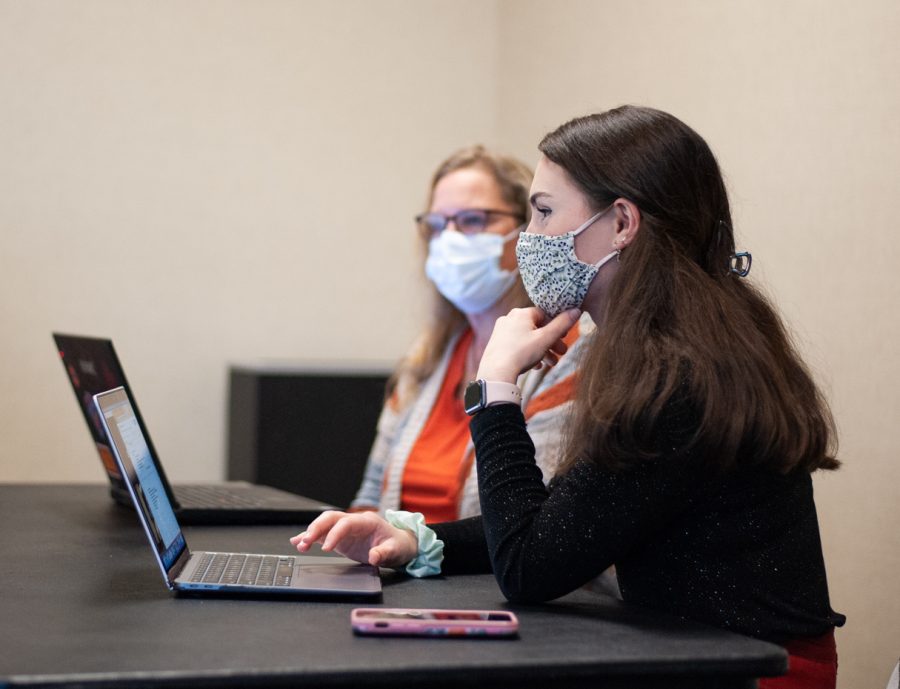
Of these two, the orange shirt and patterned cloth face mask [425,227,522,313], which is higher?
patterned cloth face mask [425,227,522,313]

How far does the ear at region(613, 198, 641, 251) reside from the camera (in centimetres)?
135

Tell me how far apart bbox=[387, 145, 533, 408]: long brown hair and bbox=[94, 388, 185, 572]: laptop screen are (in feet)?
3.56

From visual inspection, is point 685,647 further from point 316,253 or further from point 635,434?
point 316,253

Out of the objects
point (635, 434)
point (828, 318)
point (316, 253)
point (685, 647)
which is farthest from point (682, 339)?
point (316, 253)

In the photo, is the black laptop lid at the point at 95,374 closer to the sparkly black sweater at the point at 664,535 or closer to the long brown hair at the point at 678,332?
the sparkly black sweater at the point at 664,535

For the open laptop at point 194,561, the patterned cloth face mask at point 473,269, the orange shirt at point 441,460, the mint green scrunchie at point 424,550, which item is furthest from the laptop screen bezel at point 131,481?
the patterned cloth face mask at point 473,269

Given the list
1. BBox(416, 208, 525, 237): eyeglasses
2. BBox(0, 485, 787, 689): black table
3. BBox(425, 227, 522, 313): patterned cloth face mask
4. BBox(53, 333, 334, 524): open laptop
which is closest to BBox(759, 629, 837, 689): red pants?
BBox(0, 485, 787, 689): black table

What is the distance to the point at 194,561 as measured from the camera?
50.3 inches

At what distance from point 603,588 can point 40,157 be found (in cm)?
213

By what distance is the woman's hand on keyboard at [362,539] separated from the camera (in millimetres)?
1262

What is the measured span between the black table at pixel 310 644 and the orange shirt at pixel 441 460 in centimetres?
80

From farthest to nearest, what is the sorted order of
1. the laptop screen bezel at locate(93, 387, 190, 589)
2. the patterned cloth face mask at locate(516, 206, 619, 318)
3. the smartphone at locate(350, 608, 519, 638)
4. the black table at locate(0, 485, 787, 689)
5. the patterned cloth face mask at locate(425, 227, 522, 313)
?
1. the patterned cloth face mask at locate(425, 227, 522, 313)
2. the patterned cloth face mask at locate(516, 206, 619, 318)
3. the laptop screen bezel at locate(93, 387, 190, 589)
4. the smartphone at locate(350, 608, 519, 638)
5. the black table at locate(0, 485, 787, 689)

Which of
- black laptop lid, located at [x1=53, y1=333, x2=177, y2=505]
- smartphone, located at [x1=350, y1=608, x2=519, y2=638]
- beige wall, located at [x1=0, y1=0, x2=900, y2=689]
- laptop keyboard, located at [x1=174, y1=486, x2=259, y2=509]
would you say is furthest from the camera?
beige wall, located at [x1=0, y1=0, x2=900, y2=689]

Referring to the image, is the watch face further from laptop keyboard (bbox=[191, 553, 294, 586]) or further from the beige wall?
the beige wall
